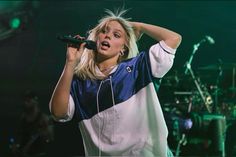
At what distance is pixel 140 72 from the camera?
1.25m

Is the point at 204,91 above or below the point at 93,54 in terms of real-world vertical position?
below

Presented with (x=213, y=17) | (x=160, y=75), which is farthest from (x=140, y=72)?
(x=213, y=17)

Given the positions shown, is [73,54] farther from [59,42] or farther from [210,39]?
[210,39]

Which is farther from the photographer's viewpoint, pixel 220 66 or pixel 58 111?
pixel 220 66

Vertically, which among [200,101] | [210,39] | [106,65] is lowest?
[200,101]

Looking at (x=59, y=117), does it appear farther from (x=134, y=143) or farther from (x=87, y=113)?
(x=134, y=143)

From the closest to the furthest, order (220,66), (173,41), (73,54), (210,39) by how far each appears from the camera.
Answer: (73,54) → (173,41) → (210,39) → (220,66)

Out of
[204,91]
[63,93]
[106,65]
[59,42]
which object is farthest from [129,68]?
[204,91]

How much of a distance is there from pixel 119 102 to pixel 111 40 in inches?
9.2

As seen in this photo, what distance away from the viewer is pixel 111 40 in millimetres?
1326

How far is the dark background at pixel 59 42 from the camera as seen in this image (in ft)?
9.88

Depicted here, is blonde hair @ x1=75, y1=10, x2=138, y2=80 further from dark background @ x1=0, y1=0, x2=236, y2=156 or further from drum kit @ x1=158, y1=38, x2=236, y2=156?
drum kit @ x1=158, y1=38, x2=236, y2=156

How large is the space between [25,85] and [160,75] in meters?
2.12

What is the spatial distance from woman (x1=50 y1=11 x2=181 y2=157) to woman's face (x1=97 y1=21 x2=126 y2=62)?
60mm
